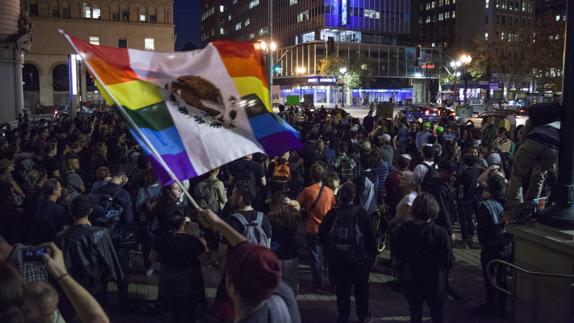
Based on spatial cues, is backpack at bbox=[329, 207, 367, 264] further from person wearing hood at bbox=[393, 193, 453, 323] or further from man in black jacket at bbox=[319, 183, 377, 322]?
person wearing hood at bbox=[393, 193, 453, 323]

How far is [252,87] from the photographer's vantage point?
5.21 m

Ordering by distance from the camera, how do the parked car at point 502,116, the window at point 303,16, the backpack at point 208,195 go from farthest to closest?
the window at point 303,16 < the parked car at point 502,116 < the backpack at point 208,195

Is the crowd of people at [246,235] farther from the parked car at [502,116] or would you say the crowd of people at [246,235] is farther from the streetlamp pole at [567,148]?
the parked car at [502,116]

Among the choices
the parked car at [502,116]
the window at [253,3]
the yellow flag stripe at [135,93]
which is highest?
the window at [253,3]

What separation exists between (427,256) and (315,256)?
246 cm

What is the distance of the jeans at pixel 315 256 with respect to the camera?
7613 millimetres

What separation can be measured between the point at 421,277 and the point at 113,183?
14.0 feet

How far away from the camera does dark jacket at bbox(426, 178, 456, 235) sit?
7.22 metres

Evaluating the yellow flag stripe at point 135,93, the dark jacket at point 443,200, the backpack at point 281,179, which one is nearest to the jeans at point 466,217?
the dark jacket at point 443,200

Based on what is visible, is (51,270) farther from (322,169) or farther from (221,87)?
(322,169)

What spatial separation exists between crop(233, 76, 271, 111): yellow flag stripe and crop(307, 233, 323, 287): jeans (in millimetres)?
2925

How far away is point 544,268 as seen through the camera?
5.07 meters

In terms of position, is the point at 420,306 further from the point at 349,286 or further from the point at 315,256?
the point at 315,256

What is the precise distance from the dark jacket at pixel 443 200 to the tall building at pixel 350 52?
6870 cm
